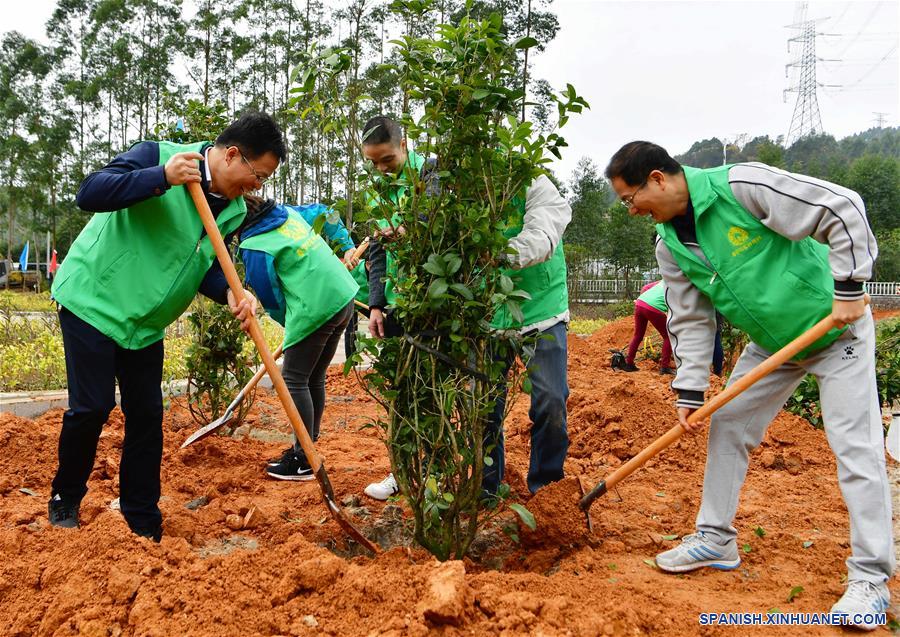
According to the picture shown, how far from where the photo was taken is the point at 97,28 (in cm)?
2867

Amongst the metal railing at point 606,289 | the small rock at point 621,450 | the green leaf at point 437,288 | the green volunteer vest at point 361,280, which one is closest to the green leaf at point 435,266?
the green leaf at point 437,288

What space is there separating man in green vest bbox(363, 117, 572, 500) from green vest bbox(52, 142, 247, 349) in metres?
0.81

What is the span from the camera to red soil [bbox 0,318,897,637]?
6.23ft

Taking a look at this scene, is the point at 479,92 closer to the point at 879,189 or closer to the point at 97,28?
the point at 97,28

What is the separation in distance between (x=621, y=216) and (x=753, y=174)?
22064mm

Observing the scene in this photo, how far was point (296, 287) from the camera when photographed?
11.3 feet

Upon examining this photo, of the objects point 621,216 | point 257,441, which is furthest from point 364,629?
point 621,216

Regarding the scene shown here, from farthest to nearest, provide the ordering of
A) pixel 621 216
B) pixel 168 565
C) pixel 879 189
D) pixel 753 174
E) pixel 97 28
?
pixel 879 189
pixel 97 28
pixel 621 216
pixel 753 174
pixel 168 565

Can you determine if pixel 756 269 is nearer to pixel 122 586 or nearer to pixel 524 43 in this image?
pixel 524 43

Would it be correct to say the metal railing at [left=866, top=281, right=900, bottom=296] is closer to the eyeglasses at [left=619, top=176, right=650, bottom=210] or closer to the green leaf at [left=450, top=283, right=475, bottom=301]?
the eyeglasses at [left=619, top=176, right=650, bottom=210]

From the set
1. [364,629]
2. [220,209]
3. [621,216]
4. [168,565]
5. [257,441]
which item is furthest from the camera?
[621,216]

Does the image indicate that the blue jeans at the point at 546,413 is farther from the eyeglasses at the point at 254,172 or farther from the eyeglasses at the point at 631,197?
the eyeglasses at the point at 254,172

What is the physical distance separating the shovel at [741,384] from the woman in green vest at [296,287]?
1.61m

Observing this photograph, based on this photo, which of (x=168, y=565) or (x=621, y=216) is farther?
(x=621, y=216)
